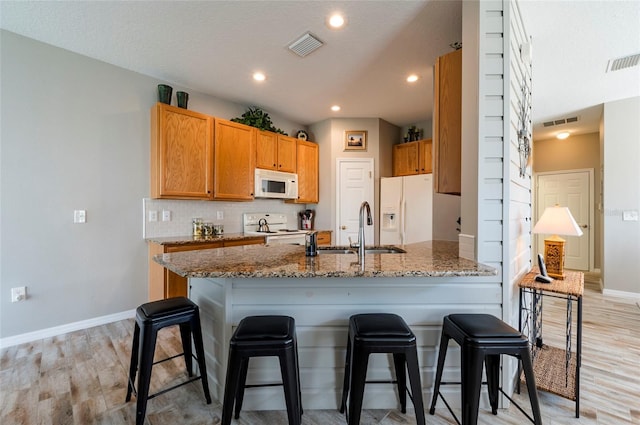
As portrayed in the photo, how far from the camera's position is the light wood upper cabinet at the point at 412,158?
15.6 feet

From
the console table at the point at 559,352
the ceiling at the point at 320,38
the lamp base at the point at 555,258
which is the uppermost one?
the ceiling at the point at 320,38

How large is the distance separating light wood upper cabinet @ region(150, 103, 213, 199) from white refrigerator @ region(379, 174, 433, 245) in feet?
9.16

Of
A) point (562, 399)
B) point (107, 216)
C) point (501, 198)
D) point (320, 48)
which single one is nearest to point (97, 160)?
point (107, 216)

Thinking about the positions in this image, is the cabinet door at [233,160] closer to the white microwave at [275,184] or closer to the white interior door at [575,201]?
the white microwave at [275,184]

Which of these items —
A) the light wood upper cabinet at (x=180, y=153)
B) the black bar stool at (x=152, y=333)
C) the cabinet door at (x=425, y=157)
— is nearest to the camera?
the black bar stool at (x=152, y=333)

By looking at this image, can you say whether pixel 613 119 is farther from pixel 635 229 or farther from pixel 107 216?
pixel 107 216

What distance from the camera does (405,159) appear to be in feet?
16.6

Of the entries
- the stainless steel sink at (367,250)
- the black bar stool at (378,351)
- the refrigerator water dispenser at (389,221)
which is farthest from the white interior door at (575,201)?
the black bar stool at (378,351)

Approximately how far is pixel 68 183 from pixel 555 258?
14.3ft

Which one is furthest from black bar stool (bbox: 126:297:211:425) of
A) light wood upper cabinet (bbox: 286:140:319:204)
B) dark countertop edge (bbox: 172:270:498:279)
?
light wood upper cabinet (bbox: 286:140:319:204)

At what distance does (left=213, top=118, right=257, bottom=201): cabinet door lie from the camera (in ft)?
12.1

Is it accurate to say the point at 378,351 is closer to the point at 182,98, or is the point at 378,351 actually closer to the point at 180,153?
the point at 180,153

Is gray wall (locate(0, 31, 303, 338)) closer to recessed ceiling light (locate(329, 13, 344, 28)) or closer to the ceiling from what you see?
the ceiling

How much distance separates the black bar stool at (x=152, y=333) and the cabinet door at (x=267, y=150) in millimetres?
2740
